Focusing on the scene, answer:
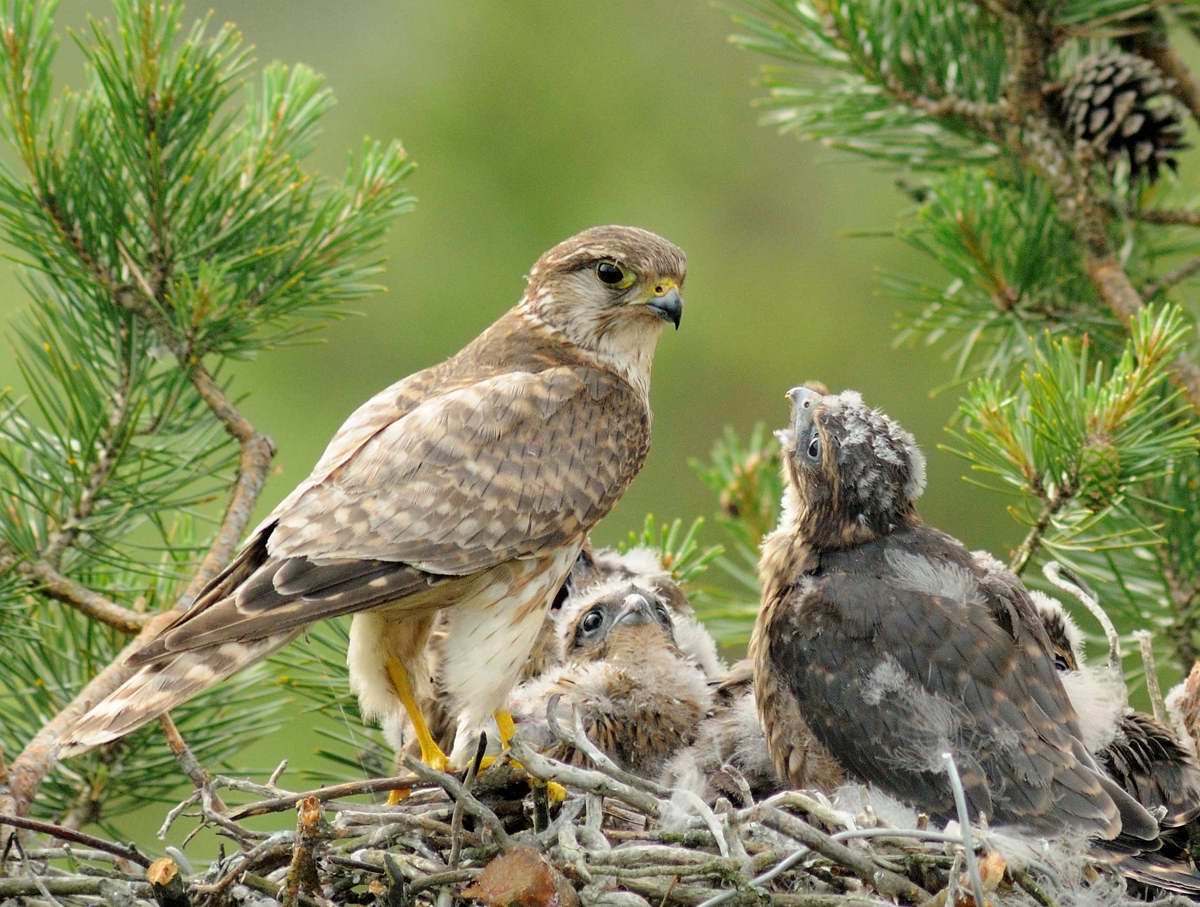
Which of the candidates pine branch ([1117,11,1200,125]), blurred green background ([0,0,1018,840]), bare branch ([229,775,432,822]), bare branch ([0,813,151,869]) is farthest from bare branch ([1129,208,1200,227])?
blurred green background ([0,0,1018,840])

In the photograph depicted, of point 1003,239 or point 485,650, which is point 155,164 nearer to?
point 485,650

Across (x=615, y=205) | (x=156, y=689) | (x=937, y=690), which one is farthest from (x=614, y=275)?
(x=615, y=205)

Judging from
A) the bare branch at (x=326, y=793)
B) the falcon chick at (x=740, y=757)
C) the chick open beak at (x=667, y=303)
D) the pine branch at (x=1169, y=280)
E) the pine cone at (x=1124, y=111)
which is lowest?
the falcon chick at (x=740, y=757)

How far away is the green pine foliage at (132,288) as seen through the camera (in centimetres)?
373

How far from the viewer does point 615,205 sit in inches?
319

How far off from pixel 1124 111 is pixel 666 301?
130 centimetres

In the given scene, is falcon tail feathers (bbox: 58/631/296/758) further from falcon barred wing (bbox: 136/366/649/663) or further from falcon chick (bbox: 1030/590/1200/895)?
falcon chick (bbox: 1030/590/1200/895)

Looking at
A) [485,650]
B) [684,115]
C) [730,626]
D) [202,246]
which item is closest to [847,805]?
[485,650]

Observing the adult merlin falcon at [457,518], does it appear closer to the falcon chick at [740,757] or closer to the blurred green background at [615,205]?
the falcon chick at [740,757]

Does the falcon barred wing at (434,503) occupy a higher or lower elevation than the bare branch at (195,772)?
higher

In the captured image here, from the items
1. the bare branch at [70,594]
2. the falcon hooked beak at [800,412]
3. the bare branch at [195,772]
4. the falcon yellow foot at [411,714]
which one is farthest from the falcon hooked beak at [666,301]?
the bare branch at [195,772]

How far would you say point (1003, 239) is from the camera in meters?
4.39

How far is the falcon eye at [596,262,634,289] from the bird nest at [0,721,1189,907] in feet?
4.54

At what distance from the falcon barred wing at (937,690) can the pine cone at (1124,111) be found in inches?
49.3
